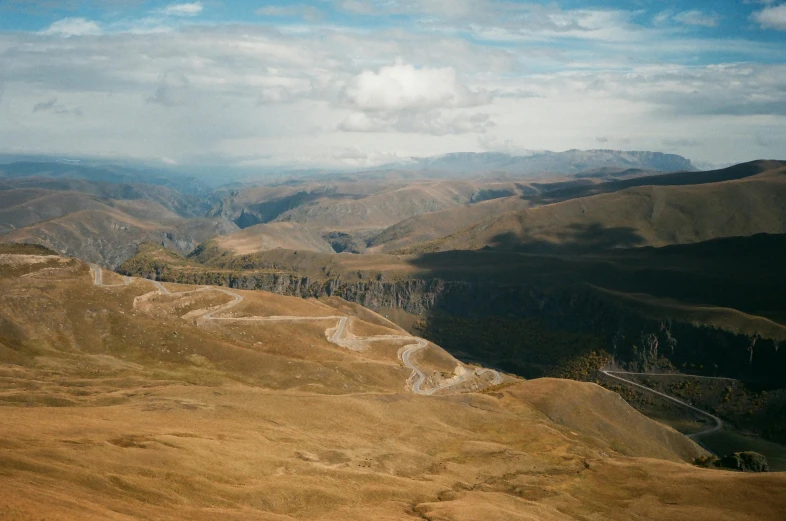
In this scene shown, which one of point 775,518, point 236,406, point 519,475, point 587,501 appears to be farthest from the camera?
point 236,406

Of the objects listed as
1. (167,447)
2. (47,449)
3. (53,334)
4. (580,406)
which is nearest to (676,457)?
(580,406)

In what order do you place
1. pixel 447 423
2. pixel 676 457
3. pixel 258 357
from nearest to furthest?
pixel 447 423, pixel 676 457, pixel 258 357

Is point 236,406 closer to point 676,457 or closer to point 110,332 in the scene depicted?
point 110,332

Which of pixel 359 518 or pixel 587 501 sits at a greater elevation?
pixel 359 518

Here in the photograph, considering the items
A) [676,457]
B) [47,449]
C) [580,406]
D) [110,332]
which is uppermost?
[47,449]

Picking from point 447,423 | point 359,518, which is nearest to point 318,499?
point 359,518

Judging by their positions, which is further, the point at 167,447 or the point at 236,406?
the point at 236,406
